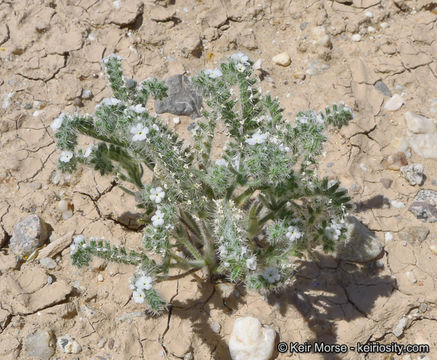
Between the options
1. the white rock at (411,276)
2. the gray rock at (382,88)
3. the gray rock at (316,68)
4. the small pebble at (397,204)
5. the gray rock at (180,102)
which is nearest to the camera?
the white rock at (411,276)

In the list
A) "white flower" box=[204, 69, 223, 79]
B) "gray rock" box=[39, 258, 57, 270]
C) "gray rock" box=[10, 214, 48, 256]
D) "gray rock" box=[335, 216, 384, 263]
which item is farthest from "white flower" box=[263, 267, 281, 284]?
"gray rock" box=[10, 214, 48, 256]

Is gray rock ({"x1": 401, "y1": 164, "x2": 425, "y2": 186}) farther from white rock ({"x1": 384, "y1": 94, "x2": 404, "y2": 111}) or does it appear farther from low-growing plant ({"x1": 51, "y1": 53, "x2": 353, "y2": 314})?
low-growing plant ({"x1": 51, "y1": 53, "x2": 353, "y2": 314})

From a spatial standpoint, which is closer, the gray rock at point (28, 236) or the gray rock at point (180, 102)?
the gray rock at point (28, 236)

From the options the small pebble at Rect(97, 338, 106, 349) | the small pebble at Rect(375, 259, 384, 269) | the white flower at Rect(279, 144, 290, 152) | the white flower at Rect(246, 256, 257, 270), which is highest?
the white flower at Rect(279, 144, 290, 152)

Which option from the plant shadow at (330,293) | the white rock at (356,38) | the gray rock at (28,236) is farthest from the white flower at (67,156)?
the white rock at (356,38)

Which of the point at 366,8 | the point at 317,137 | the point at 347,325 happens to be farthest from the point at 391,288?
the point at 366,8

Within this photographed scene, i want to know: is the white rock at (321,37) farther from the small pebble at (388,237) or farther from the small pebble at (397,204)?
the small pebble at (388,237)

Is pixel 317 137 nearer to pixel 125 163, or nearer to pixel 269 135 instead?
pixel 269 135
